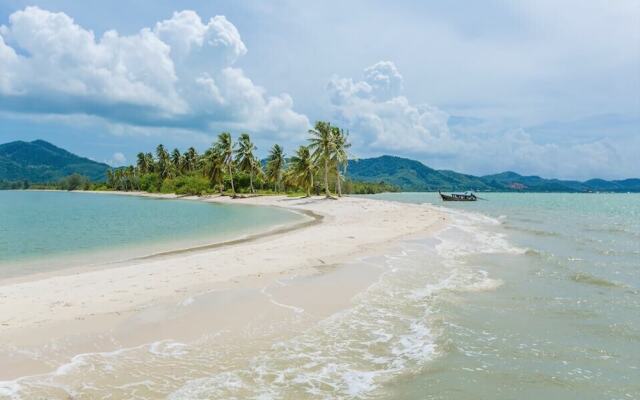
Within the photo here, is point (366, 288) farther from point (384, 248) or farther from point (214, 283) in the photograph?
point (384, 248)

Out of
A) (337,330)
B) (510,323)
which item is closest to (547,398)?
(510,323)

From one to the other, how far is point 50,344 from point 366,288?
8.49 metres

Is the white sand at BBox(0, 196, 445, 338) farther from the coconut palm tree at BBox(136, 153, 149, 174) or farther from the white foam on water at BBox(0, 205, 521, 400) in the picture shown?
the coconut palm tree at BBox(136, 153, 149, 174)

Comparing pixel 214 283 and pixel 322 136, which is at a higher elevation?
pixel 322 136

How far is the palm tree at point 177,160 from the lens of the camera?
133750 mm

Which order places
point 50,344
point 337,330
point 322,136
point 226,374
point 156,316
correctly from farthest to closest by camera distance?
1. point 322,136
2. point 156,316
3. point 337,330
4. point 50,344
5. point 226,374

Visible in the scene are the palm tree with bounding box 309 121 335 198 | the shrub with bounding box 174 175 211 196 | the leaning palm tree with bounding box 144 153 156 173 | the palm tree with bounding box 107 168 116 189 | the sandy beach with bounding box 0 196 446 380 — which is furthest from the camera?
the palm tree with bounding box 107 168 116 189

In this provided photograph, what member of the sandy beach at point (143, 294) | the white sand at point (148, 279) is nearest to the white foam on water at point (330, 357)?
the sandy beach at point (143, 294)

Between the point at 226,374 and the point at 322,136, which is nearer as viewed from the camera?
the point at 226,374

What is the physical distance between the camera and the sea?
650 centimetres

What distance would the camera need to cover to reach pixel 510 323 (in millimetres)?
9836

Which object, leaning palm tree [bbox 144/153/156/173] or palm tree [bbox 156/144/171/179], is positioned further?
leaning palm tree [bbox 144/153/156/173]

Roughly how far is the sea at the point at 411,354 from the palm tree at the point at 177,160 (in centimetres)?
12901

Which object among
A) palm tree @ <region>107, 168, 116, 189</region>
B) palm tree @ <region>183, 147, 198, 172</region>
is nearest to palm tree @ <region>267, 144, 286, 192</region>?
palm tree @ <region>183, 147, 198, 172</region>
